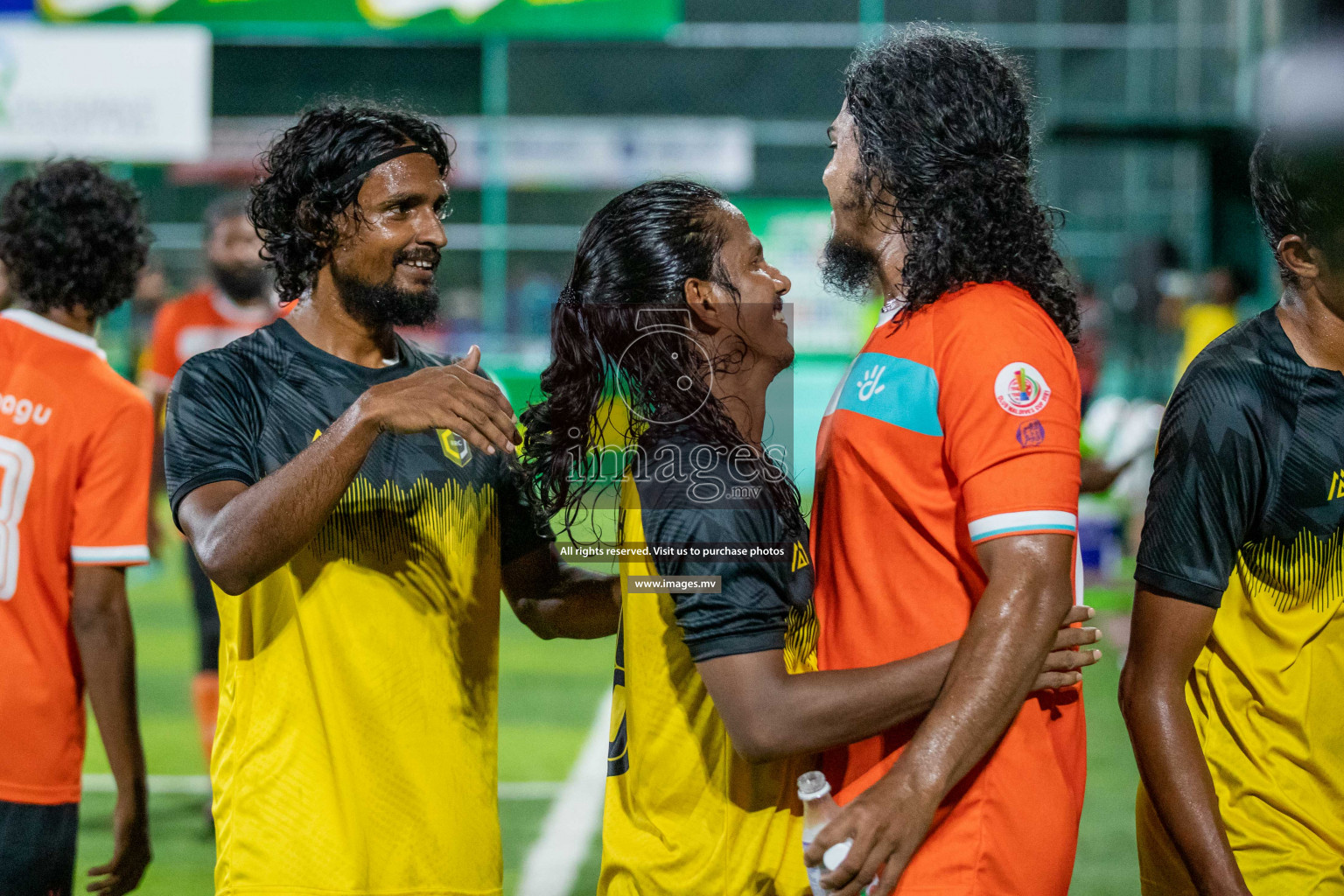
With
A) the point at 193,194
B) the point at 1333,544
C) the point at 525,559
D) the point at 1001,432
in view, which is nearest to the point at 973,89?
the point at 1001,432

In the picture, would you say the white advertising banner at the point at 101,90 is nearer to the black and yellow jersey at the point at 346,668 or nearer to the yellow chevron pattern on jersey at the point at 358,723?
the black and yellow jersey at the point at 346,668

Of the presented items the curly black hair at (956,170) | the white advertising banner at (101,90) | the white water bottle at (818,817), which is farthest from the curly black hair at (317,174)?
the white advertising banner at (101,90)

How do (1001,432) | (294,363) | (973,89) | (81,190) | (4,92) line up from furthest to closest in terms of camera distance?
(4,92)
(81,190)
(294,363)
(973,89)
(1001,432)

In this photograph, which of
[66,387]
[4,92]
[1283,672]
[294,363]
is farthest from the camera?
[4,92]

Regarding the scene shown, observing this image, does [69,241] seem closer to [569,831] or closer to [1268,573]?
[1268,573]

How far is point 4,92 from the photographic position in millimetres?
14875

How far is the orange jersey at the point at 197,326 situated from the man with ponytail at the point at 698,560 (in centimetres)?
431

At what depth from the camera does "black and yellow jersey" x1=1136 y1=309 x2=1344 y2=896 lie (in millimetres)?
2219

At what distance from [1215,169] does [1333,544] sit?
568 inches

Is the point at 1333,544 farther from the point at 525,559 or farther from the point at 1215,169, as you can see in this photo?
the point at 1215,169

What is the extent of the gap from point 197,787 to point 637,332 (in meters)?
4.59

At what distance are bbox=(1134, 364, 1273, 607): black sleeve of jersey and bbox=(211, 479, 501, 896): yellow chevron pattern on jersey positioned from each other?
1321 mm

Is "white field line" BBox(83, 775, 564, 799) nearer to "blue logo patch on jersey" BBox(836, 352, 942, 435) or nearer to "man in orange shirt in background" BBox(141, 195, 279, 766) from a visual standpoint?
"man in orange shirt in background" BBox(141, 195, 279, 766)

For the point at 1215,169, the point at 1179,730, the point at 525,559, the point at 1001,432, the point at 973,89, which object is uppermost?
the point at 1215,169
